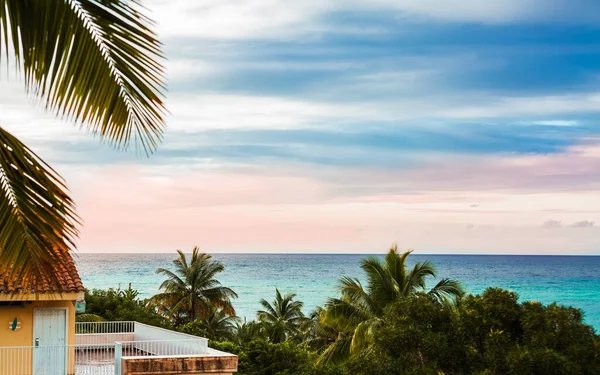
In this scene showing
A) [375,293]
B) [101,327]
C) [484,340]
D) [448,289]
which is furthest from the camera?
[448,289]

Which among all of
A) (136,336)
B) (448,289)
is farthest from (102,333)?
(448,289)

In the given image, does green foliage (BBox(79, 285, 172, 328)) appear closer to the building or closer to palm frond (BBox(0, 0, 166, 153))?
the building

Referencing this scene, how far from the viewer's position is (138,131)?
15.3ft

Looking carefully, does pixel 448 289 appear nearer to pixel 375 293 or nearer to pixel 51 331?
pixel 375 293

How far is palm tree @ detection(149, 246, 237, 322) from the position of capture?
49.1 metres

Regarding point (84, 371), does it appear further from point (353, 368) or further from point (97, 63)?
point (97, 63)

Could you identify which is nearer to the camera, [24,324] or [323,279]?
[24,324]

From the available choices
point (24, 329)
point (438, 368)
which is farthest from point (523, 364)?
point (24, 329)

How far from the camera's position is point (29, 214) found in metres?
4.59

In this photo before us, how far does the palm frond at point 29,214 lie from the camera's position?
14.9 feet

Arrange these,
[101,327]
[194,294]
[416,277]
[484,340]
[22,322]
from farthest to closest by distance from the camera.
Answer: [194,294] → [416,277] → [101,327] → [22,322] → [484,340]

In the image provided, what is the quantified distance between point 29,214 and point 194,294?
1801 inches

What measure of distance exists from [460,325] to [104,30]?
440 inches

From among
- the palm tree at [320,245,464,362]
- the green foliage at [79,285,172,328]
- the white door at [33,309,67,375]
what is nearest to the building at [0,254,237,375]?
the white door at [33,309,67,375]
